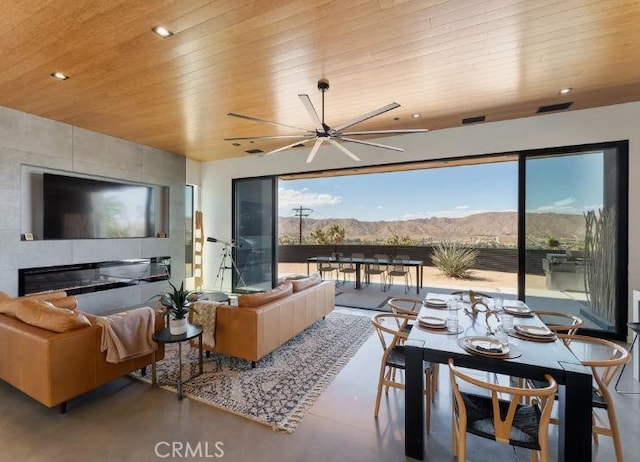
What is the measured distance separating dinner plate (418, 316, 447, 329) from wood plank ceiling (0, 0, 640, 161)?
7.64 ft

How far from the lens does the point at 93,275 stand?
4.95 m

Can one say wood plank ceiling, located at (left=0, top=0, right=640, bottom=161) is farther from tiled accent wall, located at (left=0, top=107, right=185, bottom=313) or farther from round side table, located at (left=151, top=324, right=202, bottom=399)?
round side table, located at (left=151, top=324, right=202, bottom=399)

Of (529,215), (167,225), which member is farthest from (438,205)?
(167,225)

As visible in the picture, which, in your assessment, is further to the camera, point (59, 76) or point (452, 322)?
point (59, 76)

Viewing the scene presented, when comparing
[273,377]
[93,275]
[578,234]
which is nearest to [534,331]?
→ [273,377]

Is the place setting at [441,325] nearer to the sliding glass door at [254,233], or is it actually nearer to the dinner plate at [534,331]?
the dinner plate at [534,331]

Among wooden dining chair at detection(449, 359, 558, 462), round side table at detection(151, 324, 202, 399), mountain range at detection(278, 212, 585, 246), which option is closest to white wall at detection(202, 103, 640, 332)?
mountain range at detection(278, 212, 585, 246)

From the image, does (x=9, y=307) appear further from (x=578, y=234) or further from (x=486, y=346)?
(x=578, y=234)

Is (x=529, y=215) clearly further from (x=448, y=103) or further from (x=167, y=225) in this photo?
(x=167, y=225)

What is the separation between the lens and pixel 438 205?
394 inches

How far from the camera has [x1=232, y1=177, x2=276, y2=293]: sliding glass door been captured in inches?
259

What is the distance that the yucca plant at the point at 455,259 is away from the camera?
26.5 feet

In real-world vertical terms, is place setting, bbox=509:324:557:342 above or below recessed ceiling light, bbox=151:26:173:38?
below

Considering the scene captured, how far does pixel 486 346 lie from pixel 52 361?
10.1ft
